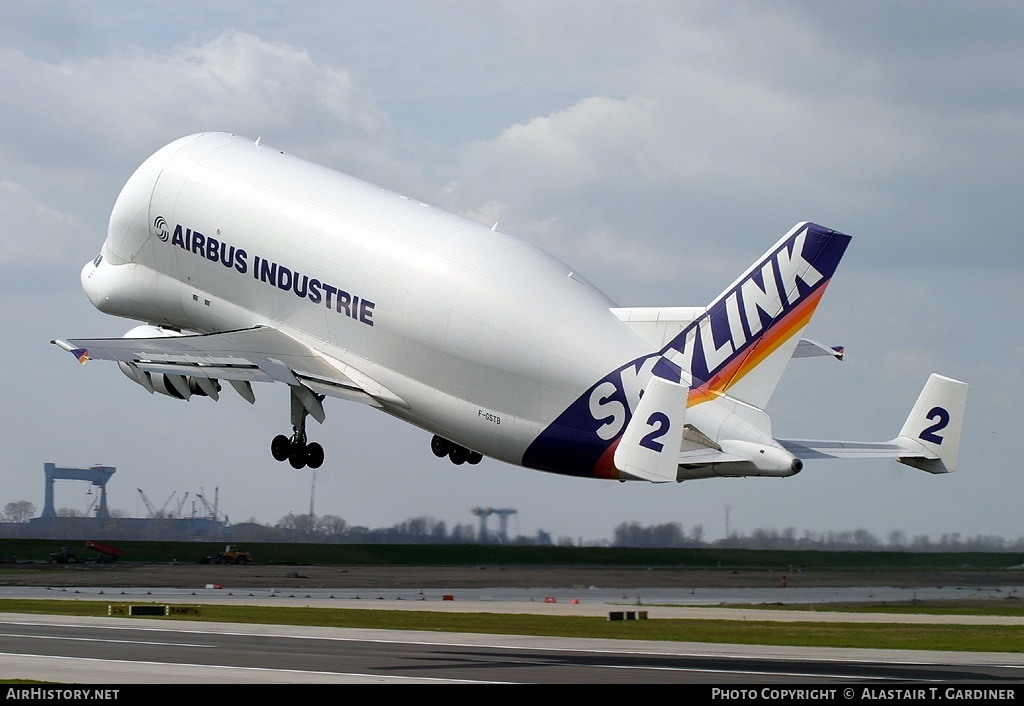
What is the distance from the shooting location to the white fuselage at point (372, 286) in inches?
1681

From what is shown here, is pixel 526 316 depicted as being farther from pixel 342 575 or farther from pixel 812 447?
pixel 342 575

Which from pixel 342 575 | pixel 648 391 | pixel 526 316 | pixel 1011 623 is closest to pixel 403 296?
pixel 526 316

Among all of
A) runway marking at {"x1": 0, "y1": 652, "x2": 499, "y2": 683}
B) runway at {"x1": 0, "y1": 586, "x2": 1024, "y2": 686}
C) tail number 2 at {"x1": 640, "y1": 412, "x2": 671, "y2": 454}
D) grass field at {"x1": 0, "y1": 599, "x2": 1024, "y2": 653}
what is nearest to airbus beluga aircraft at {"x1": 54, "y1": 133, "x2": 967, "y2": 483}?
tail number 2 at {"x1": 640, "y1": 412, "x2": 671, "y2": 454}

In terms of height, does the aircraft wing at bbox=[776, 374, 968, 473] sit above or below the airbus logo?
below

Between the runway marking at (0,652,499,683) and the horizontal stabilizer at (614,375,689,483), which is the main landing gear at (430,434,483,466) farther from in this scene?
the runway marking at (0,652,499,683)

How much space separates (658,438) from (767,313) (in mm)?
5637

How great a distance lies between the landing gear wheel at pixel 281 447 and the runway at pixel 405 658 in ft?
22.4

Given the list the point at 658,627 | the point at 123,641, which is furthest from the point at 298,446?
the point at 658,627

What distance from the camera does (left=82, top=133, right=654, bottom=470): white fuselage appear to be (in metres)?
42.7

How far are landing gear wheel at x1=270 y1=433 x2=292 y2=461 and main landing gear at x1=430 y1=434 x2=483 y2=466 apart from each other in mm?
6544

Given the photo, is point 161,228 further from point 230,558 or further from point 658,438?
point 230,558

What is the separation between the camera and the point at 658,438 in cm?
3606

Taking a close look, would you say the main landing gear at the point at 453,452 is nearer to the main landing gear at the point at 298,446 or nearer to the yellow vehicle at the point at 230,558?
the main landing gear at the point at 298,446

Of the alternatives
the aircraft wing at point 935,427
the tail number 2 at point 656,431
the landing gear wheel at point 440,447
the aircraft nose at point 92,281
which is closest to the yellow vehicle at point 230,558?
the aircraft nose at point 92,281
